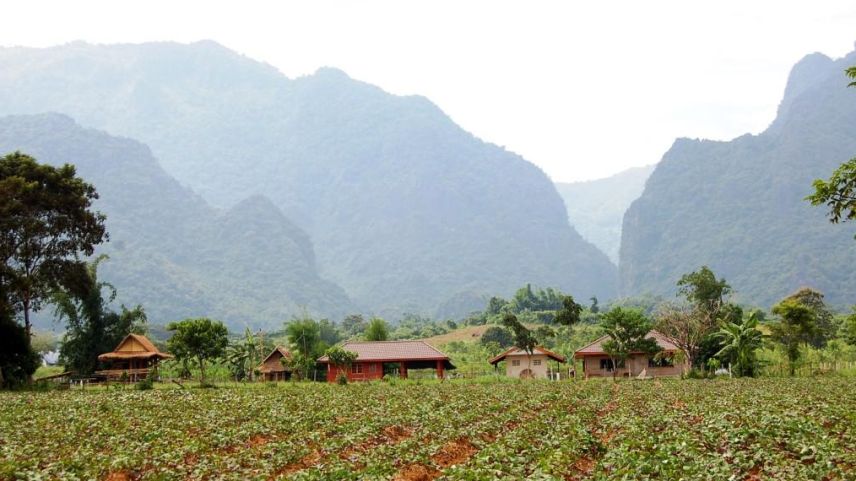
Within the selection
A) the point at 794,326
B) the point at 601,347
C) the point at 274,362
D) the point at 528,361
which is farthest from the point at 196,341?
the point at 794,326

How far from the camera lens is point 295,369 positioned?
217ft

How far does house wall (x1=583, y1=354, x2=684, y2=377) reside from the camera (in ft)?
220

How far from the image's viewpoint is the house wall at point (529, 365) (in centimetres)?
6988

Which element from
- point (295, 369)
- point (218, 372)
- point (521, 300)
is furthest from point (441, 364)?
point (521, 300)

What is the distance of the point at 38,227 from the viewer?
45656 millimetres

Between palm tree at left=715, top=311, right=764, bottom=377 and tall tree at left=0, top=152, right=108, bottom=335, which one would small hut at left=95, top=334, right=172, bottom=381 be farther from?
palm tree at left=715, top=311, right=764, bottom=377

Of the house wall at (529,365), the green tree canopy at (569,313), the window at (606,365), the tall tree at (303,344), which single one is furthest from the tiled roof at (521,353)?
the tall tree at (303,344)

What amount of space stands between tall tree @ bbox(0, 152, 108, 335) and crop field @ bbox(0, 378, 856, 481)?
14265 millimetres

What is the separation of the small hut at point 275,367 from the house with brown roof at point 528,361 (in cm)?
1762

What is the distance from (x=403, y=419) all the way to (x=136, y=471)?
34.0ft

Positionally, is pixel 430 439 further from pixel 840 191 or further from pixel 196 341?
pixel 196 341

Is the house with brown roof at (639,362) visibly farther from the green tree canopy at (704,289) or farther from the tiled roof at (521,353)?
the green tree canopy at (704,289)

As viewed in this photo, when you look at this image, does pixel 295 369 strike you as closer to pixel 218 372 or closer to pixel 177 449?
pixel 218 372

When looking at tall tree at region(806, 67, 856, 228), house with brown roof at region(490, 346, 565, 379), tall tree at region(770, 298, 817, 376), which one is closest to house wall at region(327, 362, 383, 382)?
house with brown roof at region(490, 346, 565, 379)
